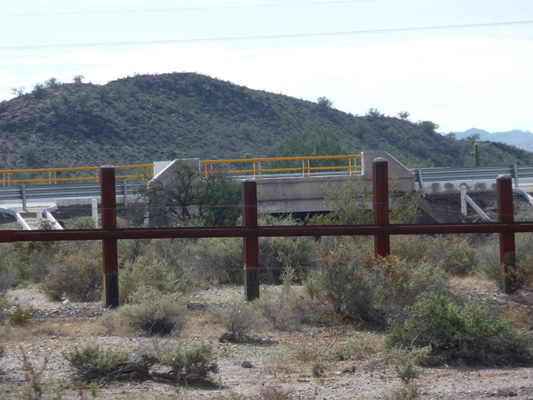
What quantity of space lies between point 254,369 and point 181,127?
220 ft

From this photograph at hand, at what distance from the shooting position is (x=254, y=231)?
35.6ft

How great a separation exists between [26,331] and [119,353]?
3.11 metres

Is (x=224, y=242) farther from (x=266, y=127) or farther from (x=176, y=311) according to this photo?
(x=266, y=127)

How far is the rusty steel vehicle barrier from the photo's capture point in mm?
10539

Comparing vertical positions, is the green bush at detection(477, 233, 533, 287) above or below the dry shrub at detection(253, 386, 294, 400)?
above

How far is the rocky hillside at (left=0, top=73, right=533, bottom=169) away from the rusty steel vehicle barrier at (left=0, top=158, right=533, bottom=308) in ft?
125

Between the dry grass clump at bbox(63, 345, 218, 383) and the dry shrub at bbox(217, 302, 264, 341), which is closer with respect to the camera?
the dry grass clump at bbox(63, 345, 218, 383)

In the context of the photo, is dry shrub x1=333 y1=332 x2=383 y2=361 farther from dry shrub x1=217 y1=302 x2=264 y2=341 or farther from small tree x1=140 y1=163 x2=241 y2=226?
small tree x1=140 y1=163 x2=241 y2=226

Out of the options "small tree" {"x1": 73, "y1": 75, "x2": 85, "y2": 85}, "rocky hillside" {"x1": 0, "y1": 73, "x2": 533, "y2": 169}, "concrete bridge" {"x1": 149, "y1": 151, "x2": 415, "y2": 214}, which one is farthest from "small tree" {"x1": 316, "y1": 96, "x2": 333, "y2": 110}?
"concrete bridge" {"x1": 149, "y1": 151, "x2": 415, "y2": 214}

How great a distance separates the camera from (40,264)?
642 inches

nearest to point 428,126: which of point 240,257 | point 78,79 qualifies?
point 78,79

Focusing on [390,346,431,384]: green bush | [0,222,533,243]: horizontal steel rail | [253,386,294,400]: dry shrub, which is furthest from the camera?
[0,222,533,243]: horizontal steel rail

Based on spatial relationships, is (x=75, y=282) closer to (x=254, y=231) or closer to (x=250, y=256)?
(x=250, y=256)

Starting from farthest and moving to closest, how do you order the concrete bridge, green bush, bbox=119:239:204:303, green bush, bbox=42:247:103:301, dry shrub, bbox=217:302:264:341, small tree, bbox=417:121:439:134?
small tree, bbox=417:121:439:134, the concrete bridge, green bush, bbox=42:247:103:301, green bush, bbox=119:239:204:303, dry shrub, bbox=217:302:264:341
